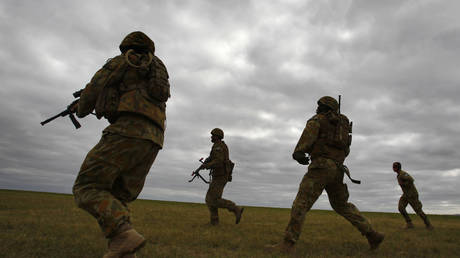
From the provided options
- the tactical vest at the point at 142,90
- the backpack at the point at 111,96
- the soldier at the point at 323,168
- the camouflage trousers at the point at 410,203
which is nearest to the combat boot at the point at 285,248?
the soldier at the point at 323,168

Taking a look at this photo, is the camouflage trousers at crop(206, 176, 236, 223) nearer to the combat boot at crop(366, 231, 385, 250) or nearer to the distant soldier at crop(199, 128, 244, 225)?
the distant soldier at crop(199, 128, 244, 225)

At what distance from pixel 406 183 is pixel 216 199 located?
7326 mm

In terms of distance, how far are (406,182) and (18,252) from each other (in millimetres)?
11879

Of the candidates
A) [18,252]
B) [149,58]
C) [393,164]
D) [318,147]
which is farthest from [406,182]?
[18,252]

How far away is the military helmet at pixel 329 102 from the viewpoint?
18.8 ft

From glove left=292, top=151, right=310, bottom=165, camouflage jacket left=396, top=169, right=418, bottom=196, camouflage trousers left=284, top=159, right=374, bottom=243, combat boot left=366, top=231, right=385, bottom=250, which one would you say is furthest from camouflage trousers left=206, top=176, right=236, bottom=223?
camouflage jacket left=396, top=169, right=418, bottom=196

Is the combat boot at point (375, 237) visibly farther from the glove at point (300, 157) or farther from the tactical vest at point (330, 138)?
the glove at point (300, 157)

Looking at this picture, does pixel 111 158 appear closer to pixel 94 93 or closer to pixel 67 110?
pixel 94 93

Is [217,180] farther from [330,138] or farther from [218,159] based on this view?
[330,138]

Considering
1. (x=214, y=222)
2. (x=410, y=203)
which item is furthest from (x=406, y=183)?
(x=214, y=222)

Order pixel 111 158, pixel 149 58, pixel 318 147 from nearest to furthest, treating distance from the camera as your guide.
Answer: pixel 111 158 → pixel 149 58 → pixel 318 147

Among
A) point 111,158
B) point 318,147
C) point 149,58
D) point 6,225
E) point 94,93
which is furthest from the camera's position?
point 6,225

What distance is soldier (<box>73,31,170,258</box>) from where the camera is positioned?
2.80 meters

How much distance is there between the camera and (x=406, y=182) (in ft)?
37.4
